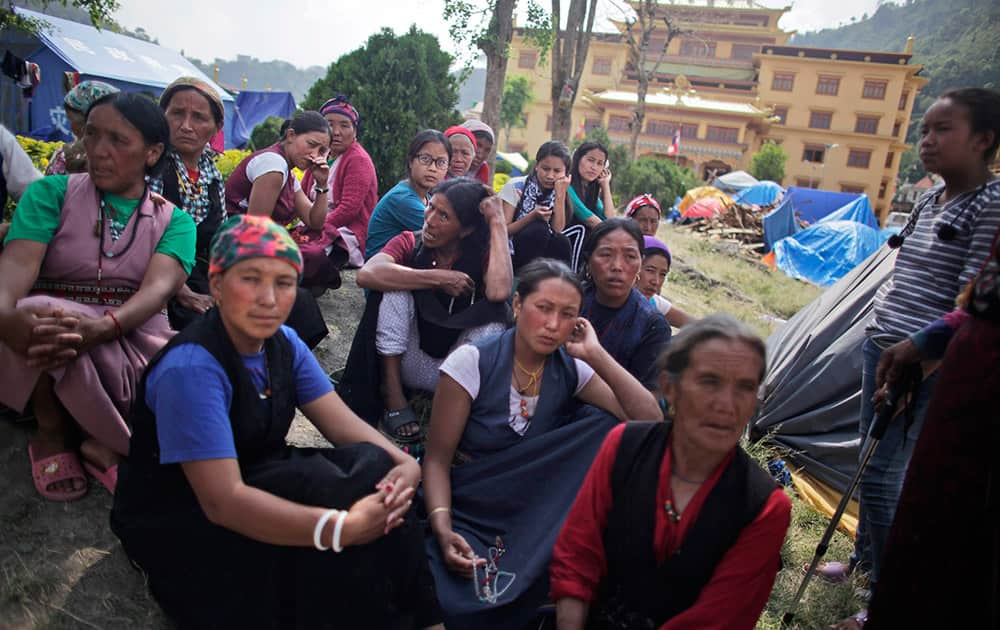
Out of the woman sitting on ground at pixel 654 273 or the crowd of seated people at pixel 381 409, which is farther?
the woman sitting on ground at pixel 654 273

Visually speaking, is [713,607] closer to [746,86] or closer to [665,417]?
[665,417]

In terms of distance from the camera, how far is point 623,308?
132 inches

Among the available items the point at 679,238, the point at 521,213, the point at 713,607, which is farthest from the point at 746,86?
the point at 713,607

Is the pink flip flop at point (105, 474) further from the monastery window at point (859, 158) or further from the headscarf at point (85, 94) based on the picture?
the monastery window at point (859, 158)

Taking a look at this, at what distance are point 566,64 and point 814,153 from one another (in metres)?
34.3

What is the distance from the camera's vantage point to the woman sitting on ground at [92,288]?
2.34 meters

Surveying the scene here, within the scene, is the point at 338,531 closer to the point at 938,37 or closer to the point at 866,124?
the point at 866,124

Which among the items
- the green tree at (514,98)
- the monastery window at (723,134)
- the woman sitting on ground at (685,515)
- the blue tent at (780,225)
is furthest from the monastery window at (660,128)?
the woman sitting on ground at (685,515)

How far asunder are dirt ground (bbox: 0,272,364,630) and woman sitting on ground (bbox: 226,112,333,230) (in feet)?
5.91

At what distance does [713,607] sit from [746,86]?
45959 mm

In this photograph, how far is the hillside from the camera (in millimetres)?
33844

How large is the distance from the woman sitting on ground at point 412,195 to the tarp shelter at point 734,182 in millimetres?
25113

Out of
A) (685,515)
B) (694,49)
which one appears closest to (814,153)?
(694,49)

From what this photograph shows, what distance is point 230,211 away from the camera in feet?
12.9
